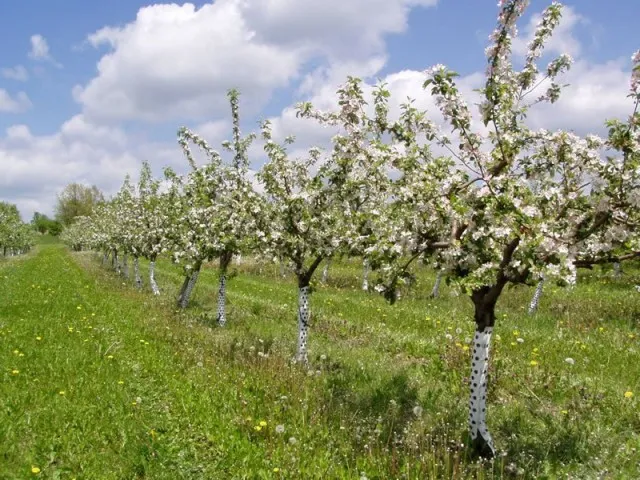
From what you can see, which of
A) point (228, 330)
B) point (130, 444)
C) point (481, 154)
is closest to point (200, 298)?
point (228, 330)

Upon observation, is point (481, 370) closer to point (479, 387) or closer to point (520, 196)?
point (479, 387)

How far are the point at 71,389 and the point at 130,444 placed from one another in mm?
2524

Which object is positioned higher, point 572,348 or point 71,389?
point 572,348

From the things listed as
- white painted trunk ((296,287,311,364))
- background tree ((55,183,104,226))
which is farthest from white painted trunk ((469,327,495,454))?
background tree ((55,183,104,226))

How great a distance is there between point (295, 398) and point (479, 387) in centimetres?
329

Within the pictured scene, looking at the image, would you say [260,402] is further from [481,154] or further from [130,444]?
[481,154]

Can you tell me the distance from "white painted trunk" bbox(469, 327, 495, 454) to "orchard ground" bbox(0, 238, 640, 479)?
0.30m

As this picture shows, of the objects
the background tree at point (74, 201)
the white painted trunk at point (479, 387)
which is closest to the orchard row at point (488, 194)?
the white painted trunk at point (479, 387)

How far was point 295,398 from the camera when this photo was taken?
29.9 ft

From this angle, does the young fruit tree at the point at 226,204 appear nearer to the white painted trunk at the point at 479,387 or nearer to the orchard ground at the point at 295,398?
the orchard ground at the point at 295,398

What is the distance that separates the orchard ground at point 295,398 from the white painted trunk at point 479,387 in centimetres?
30

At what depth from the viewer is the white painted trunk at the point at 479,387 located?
729cm

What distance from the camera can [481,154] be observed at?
24.4 ft

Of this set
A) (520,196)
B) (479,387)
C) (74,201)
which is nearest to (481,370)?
(479,387)
